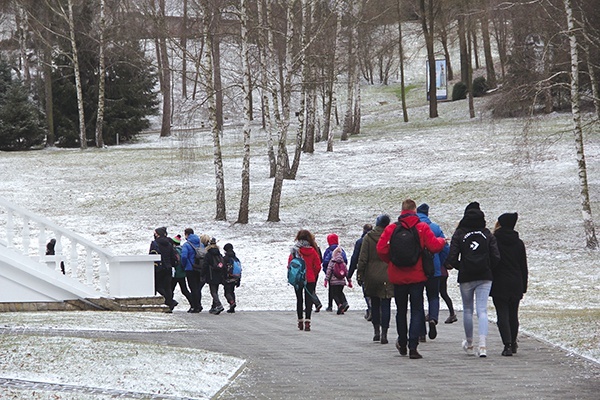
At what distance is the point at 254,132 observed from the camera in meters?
64.1

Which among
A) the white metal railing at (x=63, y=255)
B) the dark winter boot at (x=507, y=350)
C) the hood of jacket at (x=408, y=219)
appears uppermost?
the hood of jacket at (x=408, y=219)

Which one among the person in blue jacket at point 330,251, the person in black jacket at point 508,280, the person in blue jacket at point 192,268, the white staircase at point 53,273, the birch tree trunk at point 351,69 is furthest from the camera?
the birch tree trunk at point 351,69

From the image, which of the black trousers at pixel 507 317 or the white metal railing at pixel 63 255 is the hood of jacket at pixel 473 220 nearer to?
the black trousers at pixel 507 317

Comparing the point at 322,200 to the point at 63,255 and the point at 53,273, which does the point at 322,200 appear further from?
the point at 53,273

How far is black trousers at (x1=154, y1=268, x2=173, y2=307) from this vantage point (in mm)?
17812

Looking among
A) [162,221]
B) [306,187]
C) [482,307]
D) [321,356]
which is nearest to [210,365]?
[321,356]

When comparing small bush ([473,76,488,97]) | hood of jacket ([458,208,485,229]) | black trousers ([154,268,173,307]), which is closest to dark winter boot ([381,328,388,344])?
hood of jacket ([458,208,485,229])

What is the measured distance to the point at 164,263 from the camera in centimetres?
1769

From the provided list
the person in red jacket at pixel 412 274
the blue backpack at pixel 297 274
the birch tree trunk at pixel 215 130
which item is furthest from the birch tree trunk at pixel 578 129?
the person in red jacket at pixel 412 274

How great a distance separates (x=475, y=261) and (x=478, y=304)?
A: 63 centimetres

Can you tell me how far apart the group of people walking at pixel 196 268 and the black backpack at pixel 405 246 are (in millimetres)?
7575

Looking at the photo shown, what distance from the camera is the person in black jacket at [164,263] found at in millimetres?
17625

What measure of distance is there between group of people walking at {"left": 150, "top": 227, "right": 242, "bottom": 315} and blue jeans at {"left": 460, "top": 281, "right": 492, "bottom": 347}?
7603mm

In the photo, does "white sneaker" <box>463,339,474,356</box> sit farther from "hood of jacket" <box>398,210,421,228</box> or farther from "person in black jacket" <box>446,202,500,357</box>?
"hood of jacket" <box>398,210,421,228</box>
